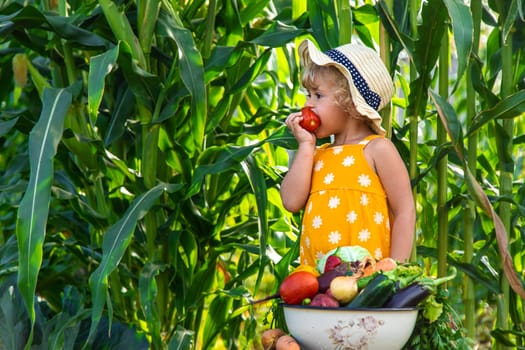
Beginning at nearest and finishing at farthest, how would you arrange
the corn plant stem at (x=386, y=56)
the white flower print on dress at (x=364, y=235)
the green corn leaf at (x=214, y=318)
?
1. the white flower print on dress at (x=364, y=235)
2. the corn plant stem at (x=386, y=56)
3. the green corn leaf at (x=214, y=318)

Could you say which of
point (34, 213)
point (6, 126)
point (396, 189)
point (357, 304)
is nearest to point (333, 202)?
point (396, 189)

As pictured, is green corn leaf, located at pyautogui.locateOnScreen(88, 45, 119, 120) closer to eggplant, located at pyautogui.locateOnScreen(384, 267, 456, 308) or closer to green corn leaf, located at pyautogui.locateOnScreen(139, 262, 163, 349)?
green corn leaf, located at pyautogui.locateOnScreen(139, 262, 163, 349)

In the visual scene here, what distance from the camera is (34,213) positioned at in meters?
2.00

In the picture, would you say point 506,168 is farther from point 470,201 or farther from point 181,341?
point 181,341

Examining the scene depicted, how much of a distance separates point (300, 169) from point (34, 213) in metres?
0.63

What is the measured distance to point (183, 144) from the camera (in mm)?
2529

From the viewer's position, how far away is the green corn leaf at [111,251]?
6.79 feet

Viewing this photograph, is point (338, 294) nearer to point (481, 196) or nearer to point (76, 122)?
point (481, 196)

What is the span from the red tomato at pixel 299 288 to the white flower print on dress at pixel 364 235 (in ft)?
0.82

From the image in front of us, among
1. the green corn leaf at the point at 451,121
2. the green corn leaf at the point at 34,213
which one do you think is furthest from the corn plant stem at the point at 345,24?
the green corn leaf at the point at 34,213

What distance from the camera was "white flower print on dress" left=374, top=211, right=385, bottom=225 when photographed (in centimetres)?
188

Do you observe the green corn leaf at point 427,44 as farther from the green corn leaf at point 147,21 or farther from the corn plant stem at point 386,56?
the green corn leaf at point 147,21

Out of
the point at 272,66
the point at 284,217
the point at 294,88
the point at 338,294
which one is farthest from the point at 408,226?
the point at 272,66

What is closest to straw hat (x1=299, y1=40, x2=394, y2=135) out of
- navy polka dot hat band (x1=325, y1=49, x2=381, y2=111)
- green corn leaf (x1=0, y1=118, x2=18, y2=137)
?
navy polka dot hat band (x1=325, y1=49, x2=381, y2=111)
